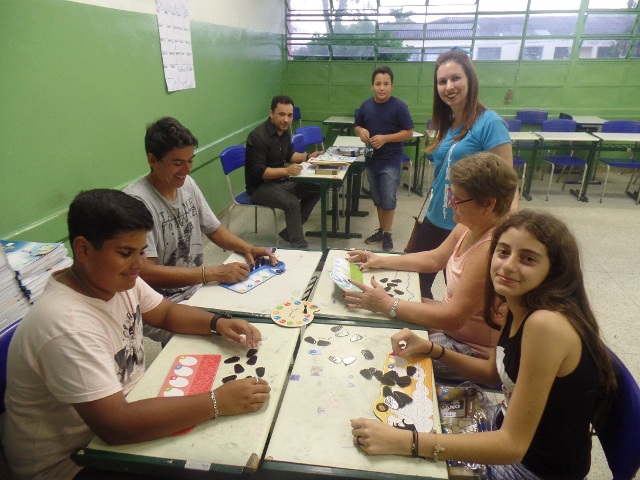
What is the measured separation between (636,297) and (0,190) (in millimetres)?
4113

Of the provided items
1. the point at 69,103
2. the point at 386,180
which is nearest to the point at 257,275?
the point at 69,103

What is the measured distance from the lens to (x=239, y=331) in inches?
54.5

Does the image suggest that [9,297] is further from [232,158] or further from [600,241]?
[600,241]

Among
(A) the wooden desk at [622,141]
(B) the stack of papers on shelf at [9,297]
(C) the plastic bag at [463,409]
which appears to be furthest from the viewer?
(A) the wooden desk at [622,141]

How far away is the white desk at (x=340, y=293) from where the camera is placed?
1555 mm

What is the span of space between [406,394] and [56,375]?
0.91 m

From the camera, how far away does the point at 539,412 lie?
990 millimetres

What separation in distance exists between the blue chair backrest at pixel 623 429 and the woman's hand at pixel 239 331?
3.35ft

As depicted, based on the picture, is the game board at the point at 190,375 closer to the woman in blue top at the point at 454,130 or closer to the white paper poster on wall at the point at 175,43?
the woman in blue top at the point at 454,130

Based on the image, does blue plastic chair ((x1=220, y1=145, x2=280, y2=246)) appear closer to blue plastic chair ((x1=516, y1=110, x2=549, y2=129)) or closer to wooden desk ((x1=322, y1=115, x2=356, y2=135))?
wooden desk ((x1=322, y1=115, x2=356, y2=135))

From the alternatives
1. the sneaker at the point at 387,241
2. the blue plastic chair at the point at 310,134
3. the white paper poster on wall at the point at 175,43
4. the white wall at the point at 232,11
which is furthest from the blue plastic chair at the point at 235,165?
the blue plastic chair at the point at 310,134

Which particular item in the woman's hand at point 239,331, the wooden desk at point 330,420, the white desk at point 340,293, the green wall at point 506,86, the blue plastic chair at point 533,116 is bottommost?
the wooden desk at point 330,420

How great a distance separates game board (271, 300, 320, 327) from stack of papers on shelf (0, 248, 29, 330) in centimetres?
91

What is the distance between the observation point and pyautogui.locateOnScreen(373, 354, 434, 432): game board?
3.58ft
